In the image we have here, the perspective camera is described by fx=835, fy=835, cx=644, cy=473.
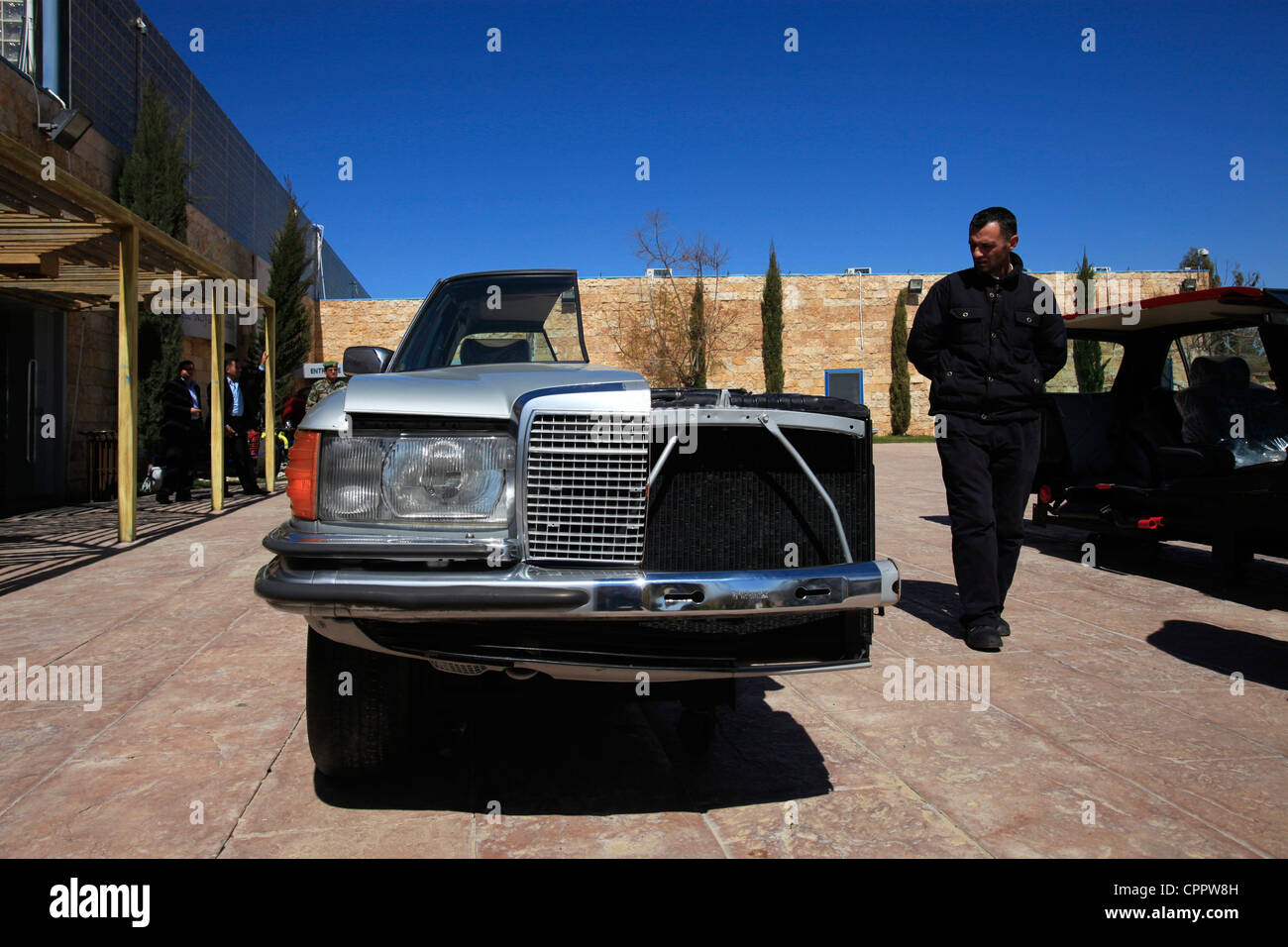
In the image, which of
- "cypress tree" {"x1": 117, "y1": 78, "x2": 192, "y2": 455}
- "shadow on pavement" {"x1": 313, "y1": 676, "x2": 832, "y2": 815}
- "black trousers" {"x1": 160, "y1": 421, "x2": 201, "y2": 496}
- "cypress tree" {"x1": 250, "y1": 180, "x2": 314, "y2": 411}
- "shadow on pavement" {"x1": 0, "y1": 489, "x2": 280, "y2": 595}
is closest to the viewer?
"shadow on pavement" {"x1": 313, "y1": 676, "x2": 832, "y2": 815}

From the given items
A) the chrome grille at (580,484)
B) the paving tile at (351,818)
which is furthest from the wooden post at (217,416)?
the chrome grille at (580,484)

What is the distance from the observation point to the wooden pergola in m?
5.98

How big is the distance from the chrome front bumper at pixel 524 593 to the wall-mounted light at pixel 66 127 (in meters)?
10.5

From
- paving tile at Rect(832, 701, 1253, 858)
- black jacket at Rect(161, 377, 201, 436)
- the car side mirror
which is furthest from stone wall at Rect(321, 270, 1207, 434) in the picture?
paving tile at Rect(832, 701, 1253, 858)

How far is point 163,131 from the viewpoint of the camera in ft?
42.7

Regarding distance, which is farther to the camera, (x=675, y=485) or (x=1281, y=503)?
(x=1281, y=503)

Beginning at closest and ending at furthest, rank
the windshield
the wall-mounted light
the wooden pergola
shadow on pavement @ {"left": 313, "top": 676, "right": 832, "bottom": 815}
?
shadow on pavement @ {"left": 313, "top": 676, "right": 832, "bottom": 815} → the windshield → the wooden pergola → the wall-mounted light

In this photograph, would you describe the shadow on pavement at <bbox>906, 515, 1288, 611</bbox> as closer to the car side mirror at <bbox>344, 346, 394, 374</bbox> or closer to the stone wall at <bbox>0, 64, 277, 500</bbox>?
the car side mirror at <bbox>344, 346, 394, 374</bbox>

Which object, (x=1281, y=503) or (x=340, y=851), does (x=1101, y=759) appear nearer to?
(x=340, y=851)

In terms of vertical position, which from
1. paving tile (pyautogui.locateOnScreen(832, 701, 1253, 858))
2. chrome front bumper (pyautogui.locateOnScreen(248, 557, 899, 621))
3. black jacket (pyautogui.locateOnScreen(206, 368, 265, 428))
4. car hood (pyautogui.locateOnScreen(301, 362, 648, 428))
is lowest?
paving tile (pyautogui.locateOnScreen(832, 701, 1253, 858))

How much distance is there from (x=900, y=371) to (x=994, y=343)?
88.1 feet

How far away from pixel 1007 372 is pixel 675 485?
265cm

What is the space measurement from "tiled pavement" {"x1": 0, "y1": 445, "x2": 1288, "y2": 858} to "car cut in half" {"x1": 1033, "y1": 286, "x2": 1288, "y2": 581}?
0.89 metres
